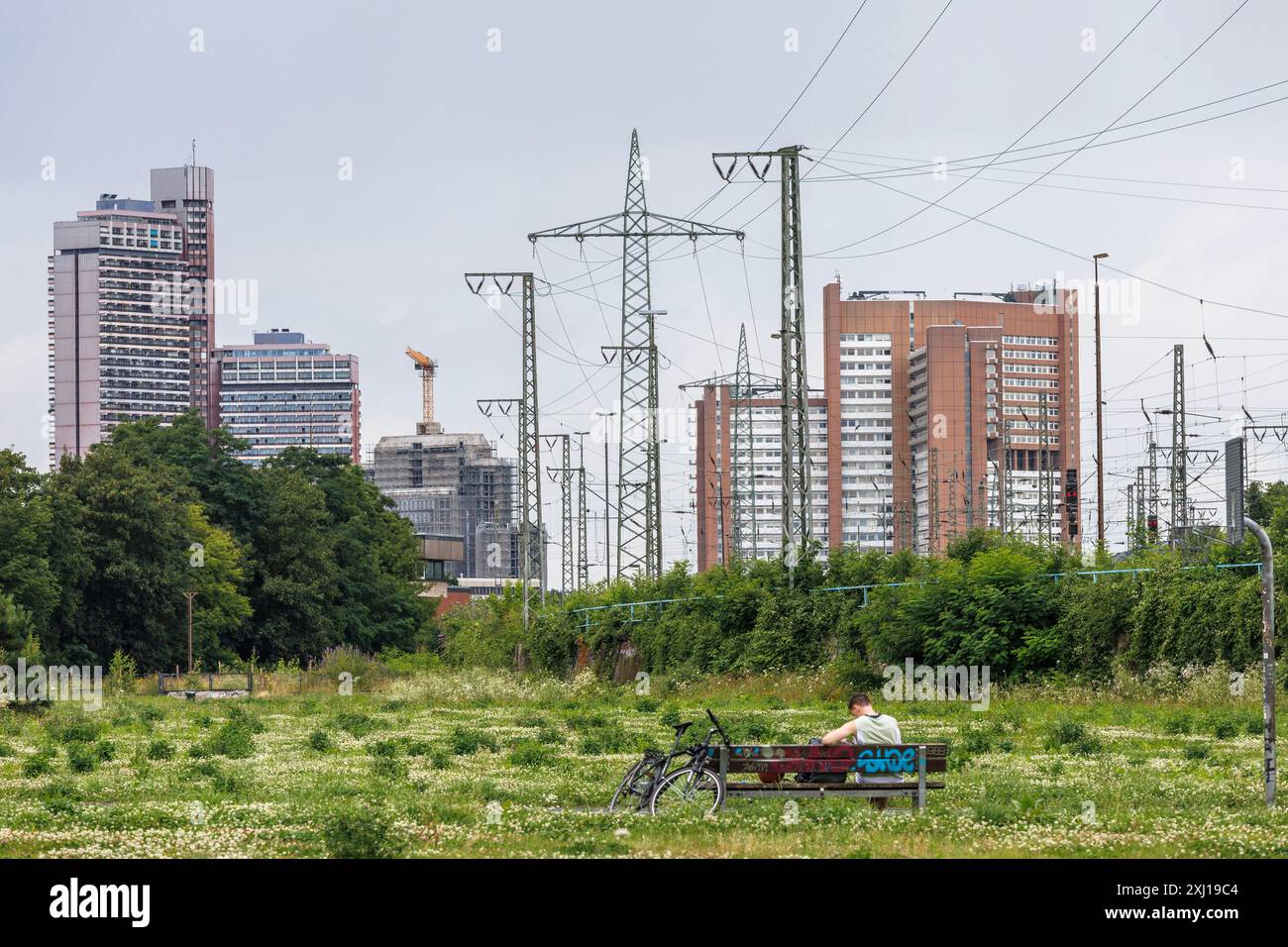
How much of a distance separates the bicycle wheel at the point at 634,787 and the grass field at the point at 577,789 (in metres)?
0.28

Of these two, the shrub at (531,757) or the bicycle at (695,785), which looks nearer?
the bicycle at (695,785)

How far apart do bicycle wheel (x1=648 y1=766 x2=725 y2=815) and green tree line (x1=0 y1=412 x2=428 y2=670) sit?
57.5 meters

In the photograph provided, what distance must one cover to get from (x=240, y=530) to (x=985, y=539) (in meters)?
69.1

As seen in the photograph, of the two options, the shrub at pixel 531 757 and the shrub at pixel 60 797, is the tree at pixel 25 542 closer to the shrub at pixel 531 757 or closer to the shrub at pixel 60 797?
the shrub at pixel 531 757

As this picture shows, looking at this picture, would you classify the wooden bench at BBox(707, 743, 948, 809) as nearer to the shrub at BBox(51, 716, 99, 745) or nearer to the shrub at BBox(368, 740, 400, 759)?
the shrub at BBox(368, 740, 400, 759)

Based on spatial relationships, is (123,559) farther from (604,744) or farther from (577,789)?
(577,789)

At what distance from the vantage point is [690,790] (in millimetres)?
17062

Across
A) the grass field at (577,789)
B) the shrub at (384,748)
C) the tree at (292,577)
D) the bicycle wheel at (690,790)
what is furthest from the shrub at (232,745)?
the tree at (292,577)

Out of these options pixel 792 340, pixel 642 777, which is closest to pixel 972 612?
pixel 792 340

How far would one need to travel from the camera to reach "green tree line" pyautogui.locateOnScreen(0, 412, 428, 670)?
81.1 metres

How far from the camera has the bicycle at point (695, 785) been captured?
16.9 metres

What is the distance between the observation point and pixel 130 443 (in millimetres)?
100812

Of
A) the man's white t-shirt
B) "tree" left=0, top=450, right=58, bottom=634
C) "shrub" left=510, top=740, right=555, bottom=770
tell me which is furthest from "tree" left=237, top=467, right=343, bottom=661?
the man's white t-shirt
